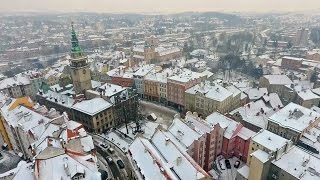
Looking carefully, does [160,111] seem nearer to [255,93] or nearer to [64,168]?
[255,93]

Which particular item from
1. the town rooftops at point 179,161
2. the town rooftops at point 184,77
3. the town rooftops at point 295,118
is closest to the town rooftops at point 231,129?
the town rooftops at point 295,118

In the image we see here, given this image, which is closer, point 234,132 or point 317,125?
point 234,132

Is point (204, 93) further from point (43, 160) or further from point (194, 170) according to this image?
point (43, 160)

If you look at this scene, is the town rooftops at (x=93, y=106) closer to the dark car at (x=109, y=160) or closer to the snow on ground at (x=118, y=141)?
→ the snow on ground at (x=118, y=141)

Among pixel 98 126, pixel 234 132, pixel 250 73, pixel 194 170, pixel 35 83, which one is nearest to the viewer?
pixel 194 170

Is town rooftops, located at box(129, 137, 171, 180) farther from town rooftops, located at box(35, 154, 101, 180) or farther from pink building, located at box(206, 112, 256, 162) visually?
pink building, located at box(206, 112, 256, 162)

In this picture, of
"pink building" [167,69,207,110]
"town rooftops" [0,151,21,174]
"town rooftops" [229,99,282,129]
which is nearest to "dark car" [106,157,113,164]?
"town rooftops" [0,151,21,174]

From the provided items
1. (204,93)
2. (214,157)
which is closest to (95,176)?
(214,157)

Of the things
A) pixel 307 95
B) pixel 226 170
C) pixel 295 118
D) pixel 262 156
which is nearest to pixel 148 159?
Answer: pixel 262 156
